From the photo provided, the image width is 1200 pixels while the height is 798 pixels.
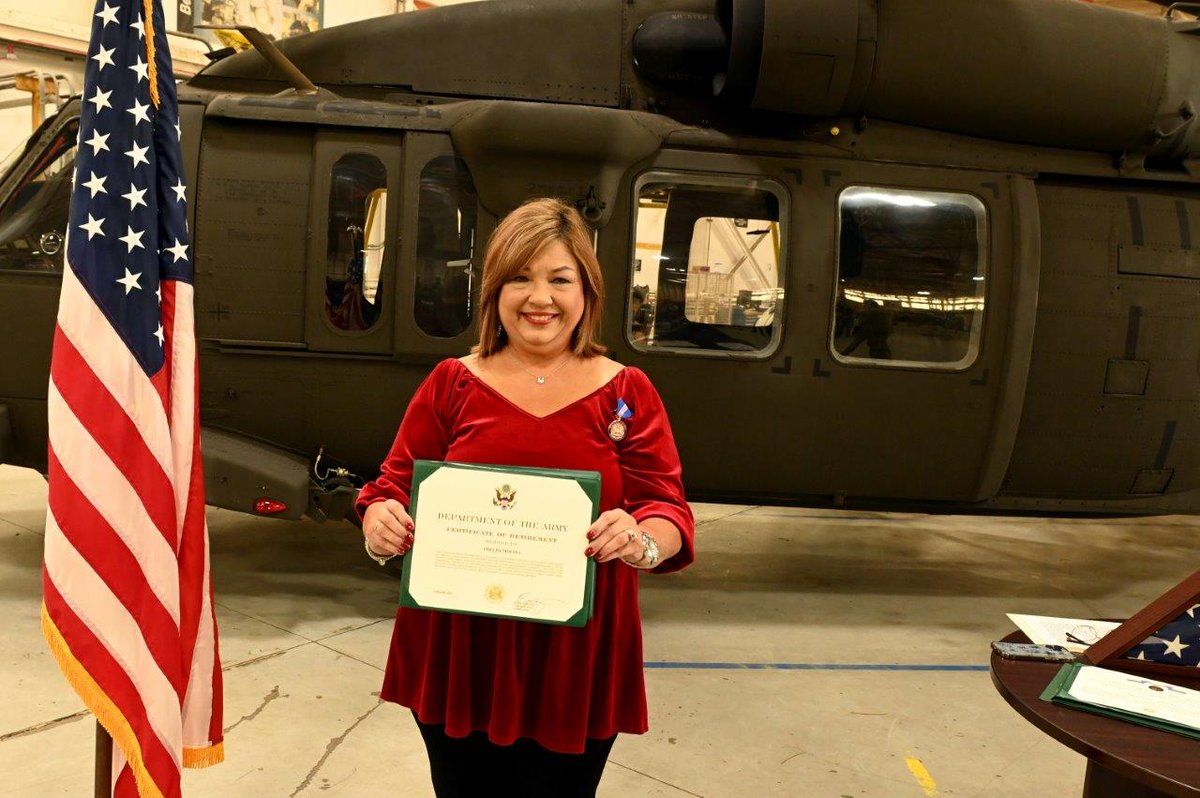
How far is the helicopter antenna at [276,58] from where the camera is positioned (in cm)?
455

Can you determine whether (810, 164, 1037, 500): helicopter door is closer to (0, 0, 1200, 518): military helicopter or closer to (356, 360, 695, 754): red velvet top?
(0, 0, 1200, 518): military helicopter

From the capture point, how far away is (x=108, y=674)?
226 cm

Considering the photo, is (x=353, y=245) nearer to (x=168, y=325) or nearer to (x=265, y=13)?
(x=168, y=325)

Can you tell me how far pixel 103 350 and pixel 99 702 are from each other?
0.80 metres

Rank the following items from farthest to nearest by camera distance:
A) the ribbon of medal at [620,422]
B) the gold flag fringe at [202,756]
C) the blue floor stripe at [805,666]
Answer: the blue floor stripe at [805,666], the gold flag fringe at [202,756], the ribbon of medal at [620,422]

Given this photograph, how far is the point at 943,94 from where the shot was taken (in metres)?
4.88

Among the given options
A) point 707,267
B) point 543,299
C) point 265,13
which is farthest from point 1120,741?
point 265,13

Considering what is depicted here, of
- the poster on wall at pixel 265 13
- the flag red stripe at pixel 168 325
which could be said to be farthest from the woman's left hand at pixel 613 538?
the poster on wall at pixel 265 13

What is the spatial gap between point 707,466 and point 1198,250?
2.84 m

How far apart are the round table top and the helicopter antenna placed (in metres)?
4.15

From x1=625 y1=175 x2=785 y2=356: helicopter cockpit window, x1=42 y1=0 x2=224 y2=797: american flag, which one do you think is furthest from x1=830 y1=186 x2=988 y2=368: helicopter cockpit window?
x1=42 y1=0 x2=224 y2=797: american flag

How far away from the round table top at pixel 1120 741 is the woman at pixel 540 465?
74 cm

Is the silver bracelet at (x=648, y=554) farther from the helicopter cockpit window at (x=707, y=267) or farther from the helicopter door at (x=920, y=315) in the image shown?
the helicopter door at (x=920, y=315)

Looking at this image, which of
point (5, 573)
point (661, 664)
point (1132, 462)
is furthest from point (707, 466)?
point (5, 573)
